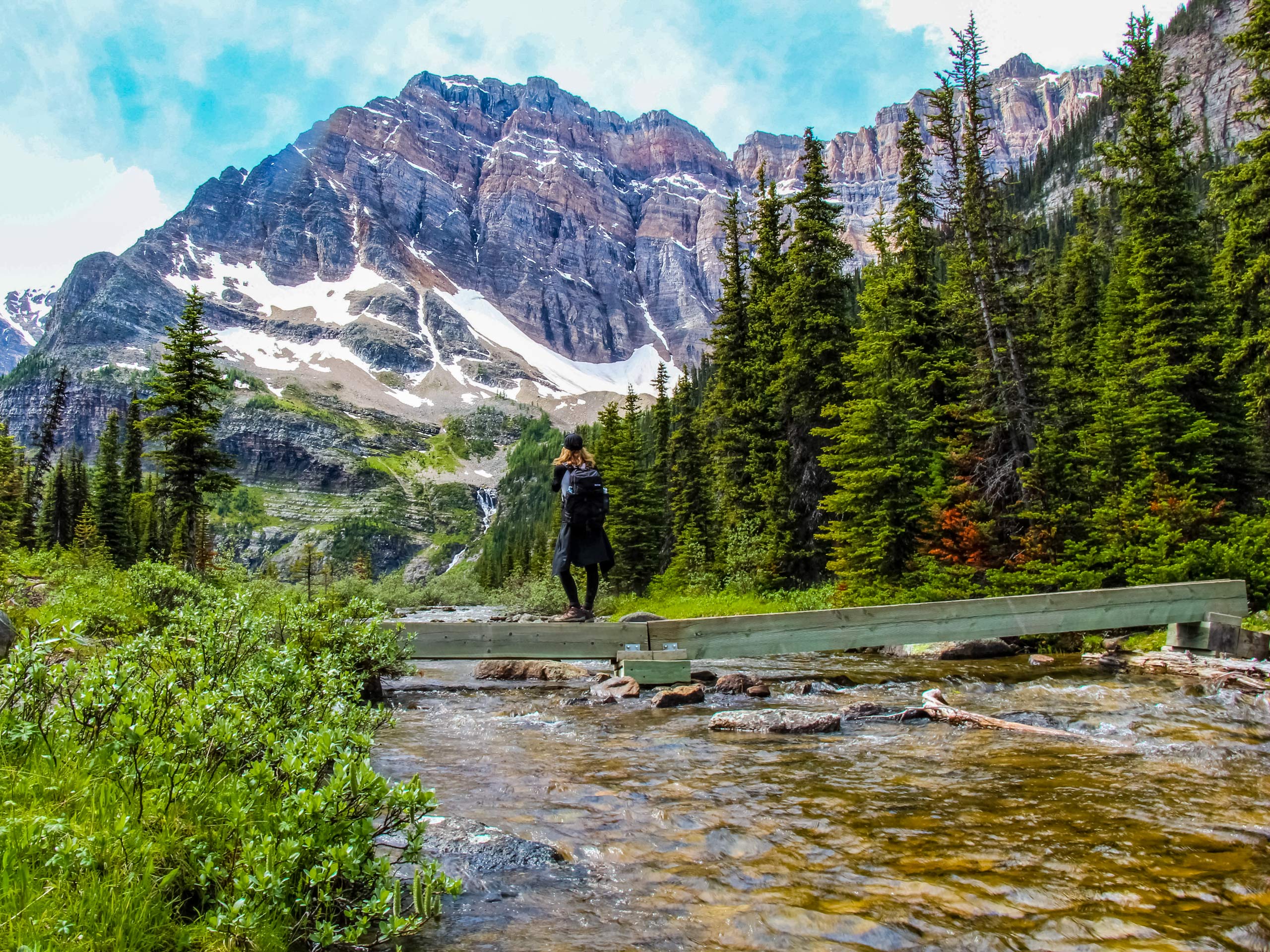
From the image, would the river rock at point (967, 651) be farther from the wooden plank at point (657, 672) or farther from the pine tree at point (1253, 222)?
the pine tree at point (1253, 222)

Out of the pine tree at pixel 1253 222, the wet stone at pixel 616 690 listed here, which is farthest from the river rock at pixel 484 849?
the pine tree at pixel 1253 222

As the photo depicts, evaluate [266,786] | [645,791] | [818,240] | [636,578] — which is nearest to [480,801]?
[645,791]

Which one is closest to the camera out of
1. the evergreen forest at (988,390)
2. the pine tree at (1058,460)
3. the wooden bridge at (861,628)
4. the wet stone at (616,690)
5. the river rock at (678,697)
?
the river rock at (678,697)

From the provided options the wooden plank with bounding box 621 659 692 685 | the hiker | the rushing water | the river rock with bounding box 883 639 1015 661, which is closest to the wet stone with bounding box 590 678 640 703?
the wooden plank with bounding box 621 659 692 685

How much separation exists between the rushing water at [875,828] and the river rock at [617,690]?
1865mm

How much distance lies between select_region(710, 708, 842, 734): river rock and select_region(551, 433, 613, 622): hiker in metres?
3.00

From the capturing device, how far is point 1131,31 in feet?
98.3

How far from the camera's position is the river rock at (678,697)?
37.9 ft

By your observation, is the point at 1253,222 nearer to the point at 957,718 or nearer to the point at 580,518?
the point at 957,718

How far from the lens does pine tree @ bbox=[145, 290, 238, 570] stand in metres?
23.4

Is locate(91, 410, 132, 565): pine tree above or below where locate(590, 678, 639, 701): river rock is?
above

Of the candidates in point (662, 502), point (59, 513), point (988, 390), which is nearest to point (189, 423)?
point (988, 390)

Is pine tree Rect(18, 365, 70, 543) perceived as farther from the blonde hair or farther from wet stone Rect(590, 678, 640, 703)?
the blonde hair

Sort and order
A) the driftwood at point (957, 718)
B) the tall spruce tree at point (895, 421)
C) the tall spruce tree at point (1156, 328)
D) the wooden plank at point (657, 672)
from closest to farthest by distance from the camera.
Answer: the driftwood at point (957, 718)
the wooden plank at point (657, 672)
the tall spruce tree at point (1156, 328)
the tall spruce tree at point (895, 421)
